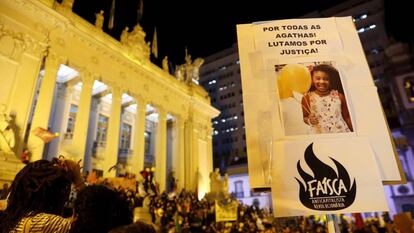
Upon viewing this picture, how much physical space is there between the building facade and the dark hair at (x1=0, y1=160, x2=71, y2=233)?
56.8 ft

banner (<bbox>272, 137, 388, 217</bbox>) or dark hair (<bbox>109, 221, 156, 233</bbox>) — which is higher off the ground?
banner (<bbox>272, 137, 388, 217</bbox>)

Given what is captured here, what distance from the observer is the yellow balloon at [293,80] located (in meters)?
2.18

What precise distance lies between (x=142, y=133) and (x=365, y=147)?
21.8 meters

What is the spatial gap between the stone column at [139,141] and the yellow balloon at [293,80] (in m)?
19.0

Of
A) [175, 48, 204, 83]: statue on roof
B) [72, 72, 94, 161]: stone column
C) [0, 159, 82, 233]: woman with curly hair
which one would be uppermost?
[175, 48, 204, 83]: statue on roof

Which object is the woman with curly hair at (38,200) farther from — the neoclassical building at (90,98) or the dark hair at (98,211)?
the neoclassical building at (90,98)

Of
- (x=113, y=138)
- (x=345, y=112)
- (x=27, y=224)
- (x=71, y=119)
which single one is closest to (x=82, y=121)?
(x=113, y=138)

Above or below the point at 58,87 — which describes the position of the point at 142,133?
below

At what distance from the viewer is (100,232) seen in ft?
5.68

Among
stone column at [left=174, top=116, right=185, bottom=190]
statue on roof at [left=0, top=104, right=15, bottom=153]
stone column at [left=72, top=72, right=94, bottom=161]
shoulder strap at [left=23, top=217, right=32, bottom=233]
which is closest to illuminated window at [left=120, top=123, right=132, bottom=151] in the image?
stone column at [left=174, top=116, right=185, bottom=190]

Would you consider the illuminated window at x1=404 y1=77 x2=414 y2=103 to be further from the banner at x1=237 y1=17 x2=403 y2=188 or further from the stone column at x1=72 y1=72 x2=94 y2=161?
the banner at x1=237 y1=17 x2=403 y2=188

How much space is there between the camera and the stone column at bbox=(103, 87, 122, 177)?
1864 centimetres

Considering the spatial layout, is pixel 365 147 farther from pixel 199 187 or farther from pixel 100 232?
pixel 199 187

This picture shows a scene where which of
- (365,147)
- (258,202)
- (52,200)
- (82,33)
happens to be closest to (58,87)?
(82,33)
